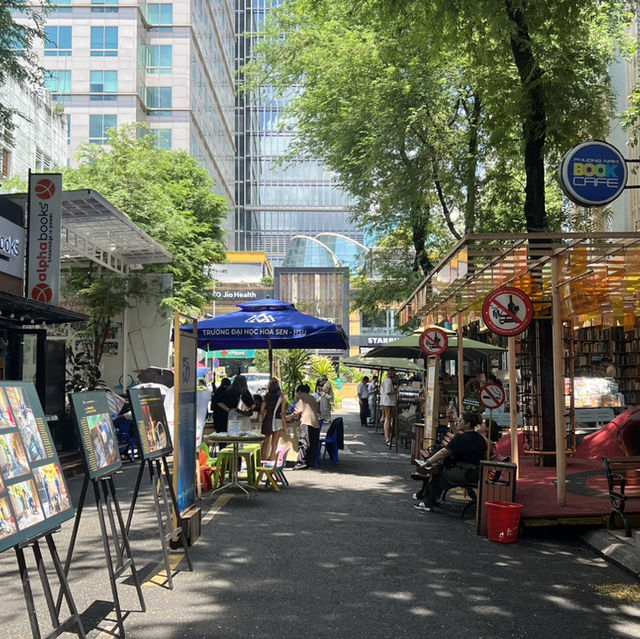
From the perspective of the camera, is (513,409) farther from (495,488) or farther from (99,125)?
(99,125)

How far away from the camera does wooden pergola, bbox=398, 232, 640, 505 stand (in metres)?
9.44

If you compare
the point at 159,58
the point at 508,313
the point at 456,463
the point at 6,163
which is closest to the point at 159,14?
the point at 159,58

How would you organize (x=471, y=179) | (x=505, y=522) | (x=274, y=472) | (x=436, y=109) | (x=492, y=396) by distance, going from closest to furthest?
1. (x=505, y=522)
2. (x=492, y=396)
3. (x=274, y=472)
4. (x=471, y=179)
5. (x=436, y=109)

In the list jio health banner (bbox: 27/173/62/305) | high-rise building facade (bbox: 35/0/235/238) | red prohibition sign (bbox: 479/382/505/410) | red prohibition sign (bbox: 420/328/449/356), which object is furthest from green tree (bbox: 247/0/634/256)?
high-rise building facade (bbox: 35/0/235/238)

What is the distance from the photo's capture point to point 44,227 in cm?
1597

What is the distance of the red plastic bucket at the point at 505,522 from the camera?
26.7 ft

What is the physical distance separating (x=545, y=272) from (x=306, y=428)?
5.17 metres

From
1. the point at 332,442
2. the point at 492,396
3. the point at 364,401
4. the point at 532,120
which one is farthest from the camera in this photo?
→ the point at 364,401

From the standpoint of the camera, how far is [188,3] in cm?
5500

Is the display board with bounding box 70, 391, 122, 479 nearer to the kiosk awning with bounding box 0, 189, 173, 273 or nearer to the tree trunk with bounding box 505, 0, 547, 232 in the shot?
the tree trunk with bounding box 505, 0, 547, 232

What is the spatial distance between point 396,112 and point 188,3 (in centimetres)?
4127

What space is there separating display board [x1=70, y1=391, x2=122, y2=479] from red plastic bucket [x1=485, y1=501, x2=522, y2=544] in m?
4.33

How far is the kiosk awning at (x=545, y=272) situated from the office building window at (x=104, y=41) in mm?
43564

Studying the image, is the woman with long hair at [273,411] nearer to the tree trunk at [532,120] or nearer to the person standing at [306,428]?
the person standing at [306,428]
